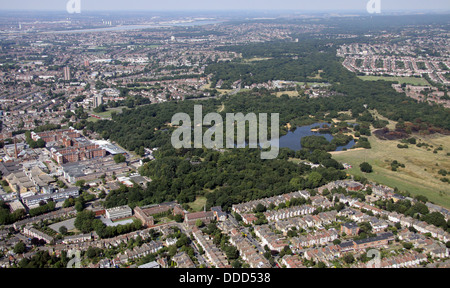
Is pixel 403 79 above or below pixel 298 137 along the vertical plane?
above

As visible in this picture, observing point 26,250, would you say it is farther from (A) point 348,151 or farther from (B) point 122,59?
(B) point 122,59

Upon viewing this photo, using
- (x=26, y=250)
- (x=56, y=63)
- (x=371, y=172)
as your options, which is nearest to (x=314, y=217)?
(x=371, y=172)

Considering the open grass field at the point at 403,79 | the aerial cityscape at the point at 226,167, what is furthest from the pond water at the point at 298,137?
the open grass field at the point at 403,79

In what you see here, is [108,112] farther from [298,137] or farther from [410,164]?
[410,164]

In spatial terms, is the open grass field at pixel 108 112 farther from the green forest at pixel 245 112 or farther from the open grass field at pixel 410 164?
the open grass field at pixel 410 164

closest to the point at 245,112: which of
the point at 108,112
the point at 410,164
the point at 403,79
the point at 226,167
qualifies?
the point at 108,112
